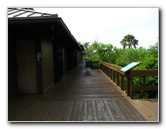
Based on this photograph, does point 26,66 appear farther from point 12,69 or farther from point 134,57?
point 134,57

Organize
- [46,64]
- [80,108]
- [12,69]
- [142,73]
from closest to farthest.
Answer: [80,108] < [142,73] < [12,69] < [46,64]

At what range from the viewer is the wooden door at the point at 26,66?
555 cm

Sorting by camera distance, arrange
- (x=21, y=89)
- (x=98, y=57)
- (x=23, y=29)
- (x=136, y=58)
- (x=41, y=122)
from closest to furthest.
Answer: (x=41, y=122) < (x=23, y=29) < (x=21, y=89) < (x=136, y=58) < (x=98, y=57)

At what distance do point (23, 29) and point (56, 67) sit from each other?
9.84ft

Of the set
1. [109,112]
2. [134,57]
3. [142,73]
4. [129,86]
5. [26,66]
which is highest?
[134,57]

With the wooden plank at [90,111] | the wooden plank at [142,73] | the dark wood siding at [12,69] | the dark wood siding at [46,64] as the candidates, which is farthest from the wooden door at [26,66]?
the wooden plank at [142,73]

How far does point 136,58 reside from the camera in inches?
430

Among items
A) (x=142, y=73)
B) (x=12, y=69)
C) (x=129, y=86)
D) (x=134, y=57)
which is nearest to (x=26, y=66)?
(x=12, y=69)

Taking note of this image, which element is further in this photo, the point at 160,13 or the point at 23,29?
the point at 23,29

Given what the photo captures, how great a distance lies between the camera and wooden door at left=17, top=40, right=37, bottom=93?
5.55 meters

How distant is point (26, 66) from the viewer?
18.4ft

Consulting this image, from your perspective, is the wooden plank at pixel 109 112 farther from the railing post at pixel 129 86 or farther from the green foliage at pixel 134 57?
the green foliage at pixel 134 57
